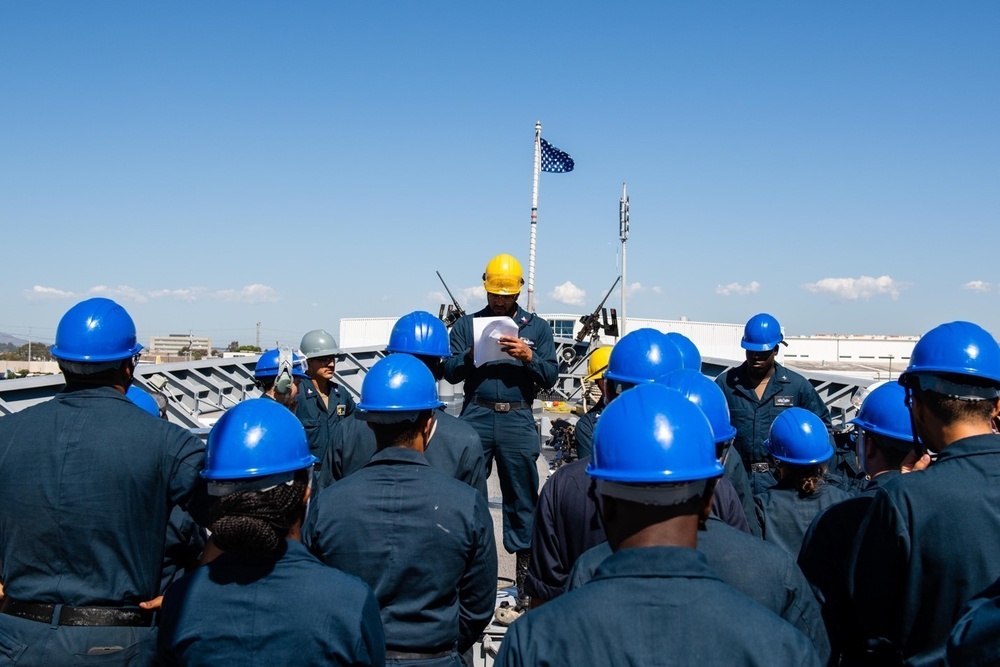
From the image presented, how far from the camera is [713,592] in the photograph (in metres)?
1.56

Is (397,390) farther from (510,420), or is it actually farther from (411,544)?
(510,420)

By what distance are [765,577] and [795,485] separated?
192 cm

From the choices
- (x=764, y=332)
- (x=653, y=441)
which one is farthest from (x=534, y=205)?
(x=653, y=441)

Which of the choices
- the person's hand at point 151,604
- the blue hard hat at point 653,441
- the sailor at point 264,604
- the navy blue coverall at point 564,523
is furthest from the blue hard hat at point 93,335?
the blue hard hat at point 653,441

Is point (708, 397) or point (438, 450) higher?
point (708, 397)

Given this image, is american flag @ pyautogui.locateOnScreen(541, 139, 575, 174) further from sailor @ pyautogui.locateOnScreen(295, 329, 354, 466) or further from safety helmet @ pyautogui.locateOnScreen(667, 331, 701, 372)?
safety helmet @ pyautogui.locateOnScreen(667, 331, 701, 372)

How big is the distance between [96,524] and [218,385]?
9929 mm

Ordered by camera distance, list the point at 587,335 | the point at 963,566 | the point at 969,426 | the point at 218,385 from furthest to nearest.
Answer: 1. the point at 587,335
2. the point at 218,385
3. the point at 969,426
4. the point at 963,566

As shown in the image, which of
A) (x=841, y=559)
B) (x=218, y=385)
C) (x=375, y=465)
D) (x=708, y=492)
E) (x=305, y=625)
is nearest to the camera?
(x=708, y=492)

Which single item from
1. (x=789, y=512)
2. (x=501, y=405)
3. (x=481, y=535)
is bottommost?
(x=789, y=512)

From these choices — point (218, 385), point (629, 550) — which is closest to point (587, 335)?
point (218, 385)

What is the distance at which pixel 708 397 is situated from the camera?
3.07 metres

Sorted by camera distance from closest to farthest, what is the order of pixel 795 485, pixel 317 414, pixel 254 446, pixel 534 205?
pixel 254 446 < pixel 795 485 < pixel 317 414 < pixel 534 205

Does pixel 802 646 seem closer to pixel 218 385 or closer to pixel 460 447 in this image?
pixel 460 447
